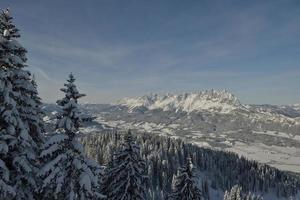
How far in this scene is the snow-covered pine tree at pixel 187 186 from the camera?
4391 cm

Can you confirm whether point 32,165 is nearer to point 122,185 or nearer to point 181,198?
point 122,185

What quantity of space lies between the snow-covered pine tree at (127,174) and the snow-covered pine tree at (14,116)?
1362cm

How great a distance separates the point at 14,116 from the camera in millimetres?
23062

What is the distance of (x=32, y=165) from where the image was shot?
2583 cm

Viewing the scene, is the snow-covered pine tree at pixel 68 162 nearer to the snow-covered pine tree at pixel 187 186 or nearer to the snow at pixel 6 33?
the snow at pixel 6 33

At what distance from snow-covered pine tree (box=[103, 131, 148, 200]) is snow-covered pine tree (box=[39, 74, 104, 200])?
38.6 ft

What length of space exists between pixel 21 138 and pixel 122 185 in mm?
17143

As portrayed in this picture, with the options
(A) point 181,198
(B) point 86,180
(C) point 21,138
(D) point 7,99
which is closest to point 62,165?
(B) point 86,180

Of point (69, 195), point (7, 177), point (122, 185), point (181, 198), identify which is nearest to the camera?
point (7, 177)

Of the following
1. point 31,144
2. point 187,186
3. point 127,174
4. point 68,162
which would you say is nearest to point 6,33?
point 31,144

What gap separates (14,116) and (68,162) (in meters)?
5.12

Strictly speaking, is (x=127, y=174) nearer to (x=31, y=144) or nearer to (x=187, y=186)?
(x=187, y=186)

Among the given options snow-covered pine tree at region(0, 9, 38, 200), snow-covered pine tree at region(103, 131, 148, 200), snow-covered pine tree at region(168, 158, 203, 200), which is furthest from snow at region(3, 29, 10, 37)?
snow-covered pine tree at region(168, 158, 203, 200)

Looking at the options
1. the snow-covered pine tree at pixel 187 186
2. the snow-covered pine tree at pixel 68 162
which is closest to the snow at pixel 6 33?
the snow-covered pine tree at pixel 68 162
